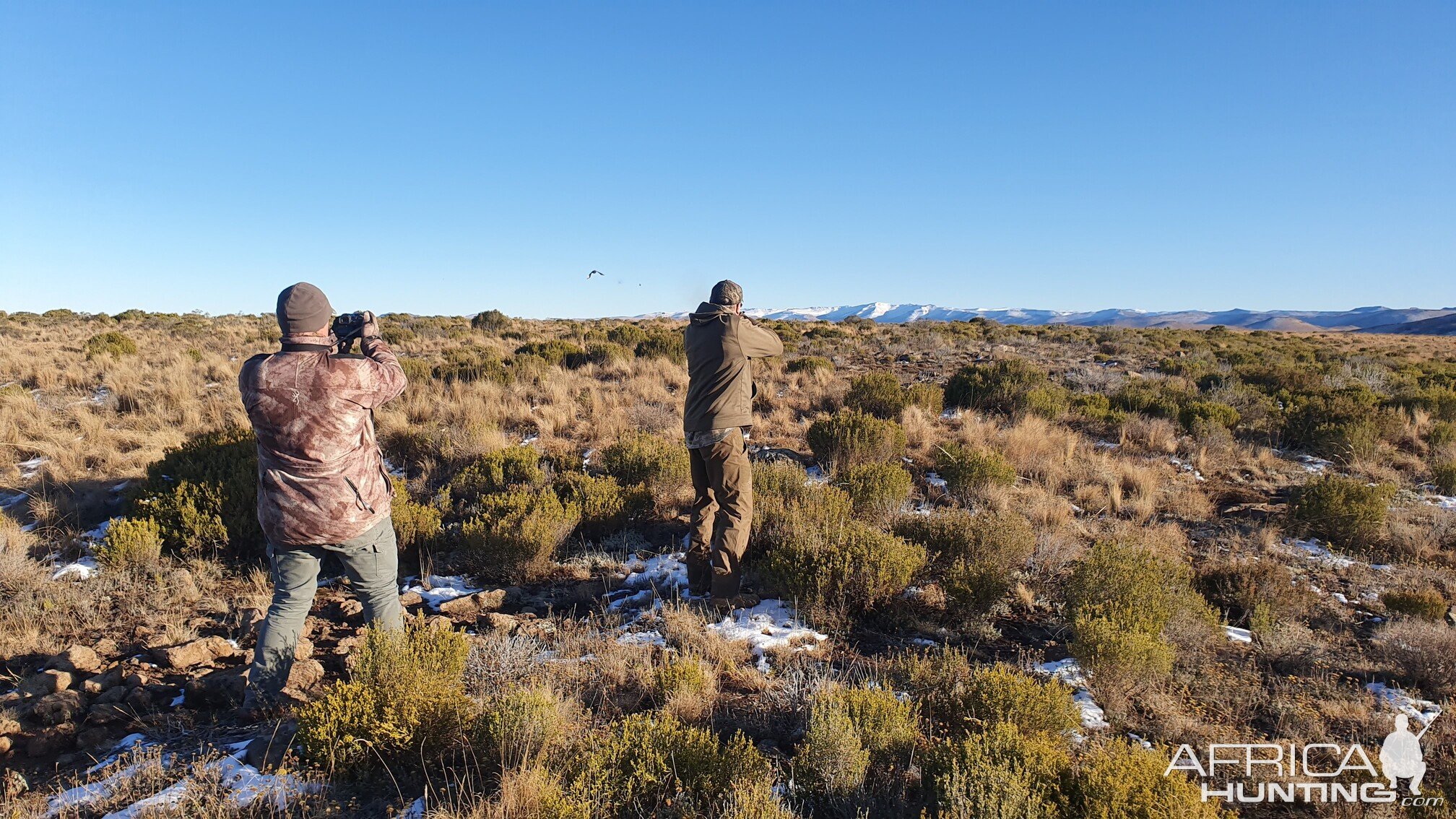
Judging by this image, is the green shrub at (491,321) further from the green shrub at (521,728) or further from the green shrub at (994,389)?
the green shrub at (521,728)

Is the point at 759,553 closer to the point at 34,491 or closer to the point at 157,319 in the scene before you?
the point at 34,491

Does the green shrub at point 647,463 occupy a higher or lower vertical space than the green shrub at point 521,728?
higher

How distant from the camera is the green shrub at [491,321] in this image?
74.1 feet

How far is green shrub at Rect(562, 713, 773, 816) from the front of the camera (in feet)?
7.45

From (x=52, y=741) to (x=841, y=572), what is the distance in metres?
3.94

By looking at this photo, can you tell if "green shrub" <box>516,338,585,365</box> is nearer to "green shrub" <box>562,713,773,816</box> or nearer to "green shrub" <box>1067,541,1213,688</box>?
"green shrub" <box>1067,541,1213,688</box>

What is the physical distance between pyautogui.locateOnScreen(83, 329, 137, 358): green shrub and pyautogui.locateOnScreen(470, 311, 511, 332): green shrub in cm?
927

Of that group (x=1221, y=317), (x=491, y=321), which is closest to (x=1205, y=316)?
(x=1221, y=317)

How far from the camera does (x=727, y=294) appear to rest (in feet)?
13.5

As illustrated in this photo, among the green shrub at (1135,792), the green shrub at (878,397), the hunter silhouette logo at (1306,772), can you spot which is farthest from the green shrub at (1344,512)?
the green shrub at (1135,792)

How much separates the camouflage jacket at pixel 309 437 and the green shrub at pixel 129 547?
2.47 metres

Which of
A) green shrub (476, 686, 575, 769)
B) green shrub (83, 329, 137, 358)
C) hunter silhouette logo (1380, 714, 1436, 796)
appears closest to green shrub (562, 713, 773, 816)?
green shrub (476, 686, 575, 769)

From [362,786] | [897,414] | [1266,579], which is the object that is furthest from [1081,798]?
[897,414]

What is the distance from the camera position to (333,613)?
13.1 feet
